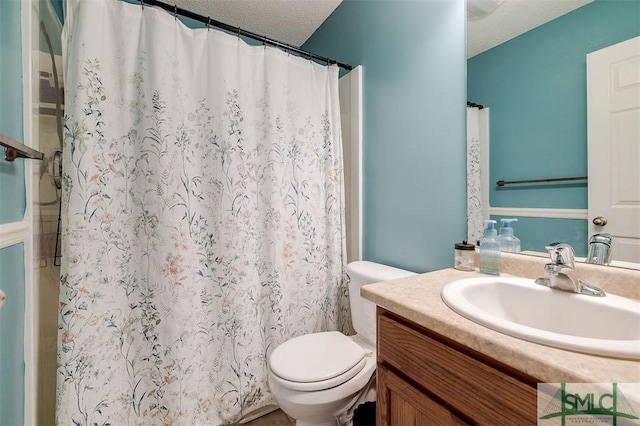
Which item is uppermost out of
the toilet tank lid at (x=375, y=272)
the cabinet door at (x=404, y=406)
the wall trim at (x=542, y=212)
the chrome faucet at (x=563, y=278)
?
the wall trim at (x=542, y=212)

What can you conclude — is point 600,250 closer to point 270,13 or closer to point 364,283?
point 364,283

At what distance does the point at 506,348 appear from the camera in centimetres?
49

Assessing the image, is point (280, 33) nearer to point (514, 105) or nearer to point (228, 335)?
point (514, 105)

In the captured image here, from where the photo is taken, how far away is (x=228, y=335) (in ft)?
4.37

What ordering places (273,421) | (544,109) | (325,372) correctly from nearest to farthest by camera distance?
(544,109)
(325,372)
(273,421)

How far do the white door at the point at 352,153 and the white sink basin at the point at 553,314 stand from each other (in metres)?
0.86

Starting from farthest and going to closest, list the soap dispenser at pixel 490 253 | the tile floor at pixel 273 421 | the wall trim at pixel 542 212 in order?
the tile floor at pixel 273 421 → the soap dispenser at pixel 490 253 → the wall trim at pixel 542 212

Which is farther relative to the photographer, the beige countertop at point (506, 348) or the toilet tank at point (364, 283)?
the toilet tank at point (364, 283)

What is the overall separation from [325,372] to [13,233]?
3.63 feet

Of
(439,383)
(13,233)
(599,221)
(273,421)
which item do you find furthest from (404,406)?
(13,233)

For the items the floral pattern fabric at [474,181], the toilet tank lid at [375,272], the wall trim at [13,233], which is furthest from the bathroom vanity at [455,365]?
the wall trim at [13,233]

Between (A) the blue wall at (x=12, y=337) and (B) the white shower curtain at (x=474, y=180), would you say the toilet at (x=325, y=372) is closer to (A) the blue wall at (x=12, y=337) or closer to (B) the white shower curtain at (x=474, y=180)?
(B) the white shower curtain at (x=474, y=180)

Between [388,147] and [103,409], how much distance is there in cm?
172

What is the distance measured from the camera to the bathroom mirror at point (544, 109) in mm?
818
